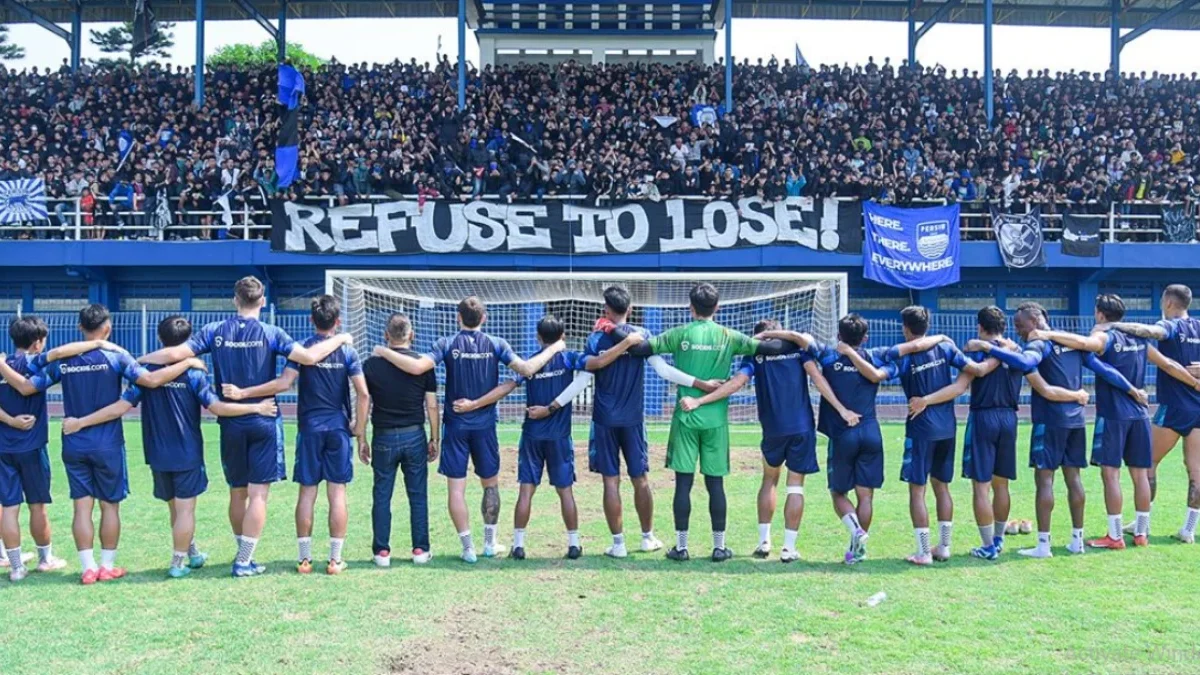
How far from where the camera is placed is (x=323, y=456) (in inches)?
291

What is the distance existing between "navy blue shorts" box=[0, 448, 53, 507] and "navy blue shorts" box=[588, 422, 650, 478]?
404 cm

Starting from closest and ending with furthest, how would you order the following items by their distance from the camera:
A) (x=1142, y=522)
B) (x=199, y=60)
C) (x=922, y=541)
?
(x=922, y=541)
(x=1142, y=522)
(x=199, y=60)

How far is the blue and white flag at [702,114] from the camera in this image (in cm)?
2668

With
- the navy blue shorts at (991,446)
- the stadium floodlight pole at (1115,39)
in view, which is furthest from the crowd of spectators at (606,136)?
the navy blue shorts at (991,446)

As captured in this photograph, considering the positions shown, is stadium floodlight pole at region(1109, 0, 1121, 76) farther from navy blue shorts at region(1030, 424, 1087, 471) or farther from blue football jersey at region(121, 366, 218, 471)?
blue football jersey at region(121, 366, 218, 471)

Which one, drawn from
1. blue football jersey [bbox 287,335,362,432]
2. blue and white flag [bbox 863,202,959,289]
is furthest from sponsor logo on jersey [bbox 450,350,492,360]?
blue and white flag [bbox 863,202,959,289]

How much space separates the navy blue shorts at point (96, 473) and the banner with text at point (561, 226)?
15.6m

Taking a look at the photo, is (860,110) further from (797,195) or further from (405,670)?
(405,670)

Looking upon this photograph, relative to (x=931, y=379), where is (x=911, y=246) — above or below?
above

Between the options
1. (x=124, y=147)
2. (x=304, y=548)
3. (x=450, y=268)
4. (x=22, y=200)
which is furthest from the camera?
(x=124, y=147)

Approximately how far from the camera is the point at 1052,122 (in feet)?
91.5

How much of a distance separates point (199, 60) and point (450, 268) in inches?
416

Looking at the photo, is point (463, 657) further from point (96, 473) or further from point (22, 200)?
point (22, 200)

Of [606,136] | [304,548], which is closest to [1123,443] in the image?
[304,548]
